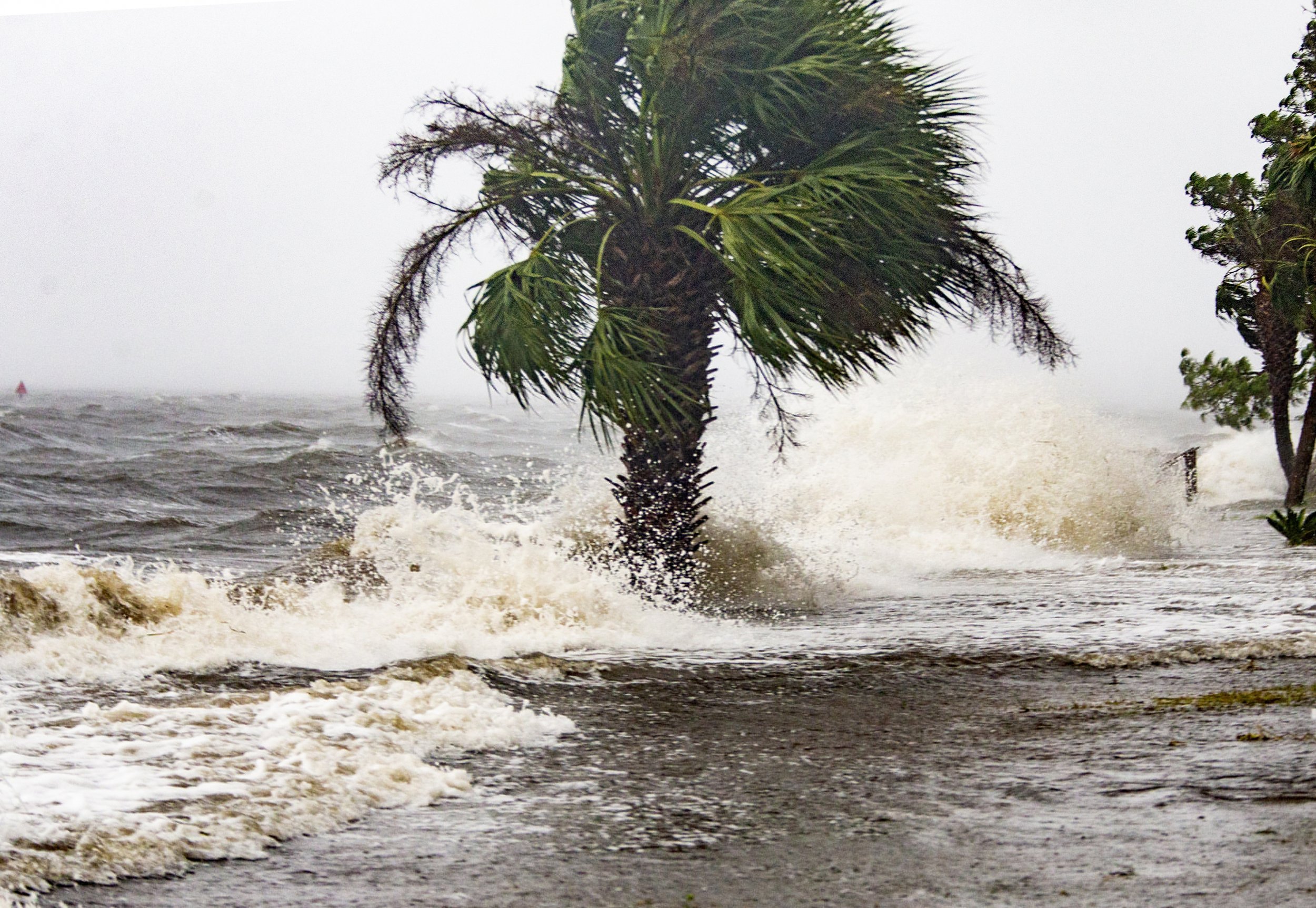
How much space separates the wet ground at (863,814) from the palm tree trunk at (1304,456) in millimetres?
15074

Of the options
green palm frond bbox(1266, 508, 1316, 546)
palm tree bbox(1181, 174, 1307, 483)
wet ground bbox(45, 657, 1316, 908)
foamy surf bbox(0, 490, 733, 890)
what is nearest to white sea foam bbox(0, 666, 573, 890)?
foamy surf bbox(0, 490, 733, 890)

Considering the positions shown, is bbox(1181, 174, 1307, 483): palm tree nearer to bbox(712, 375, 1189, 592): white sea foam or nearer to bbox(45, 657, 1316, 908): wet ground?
bbox(712, 375, 1189, 592): white sea foam

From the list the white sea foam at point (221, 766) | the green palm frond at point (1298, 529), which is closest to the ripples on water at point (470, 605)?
the white sea foam at point (221, 766)

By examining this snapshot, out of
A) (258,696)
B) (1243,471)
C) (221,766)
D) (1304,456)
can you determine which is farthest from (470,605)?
(1243,471)

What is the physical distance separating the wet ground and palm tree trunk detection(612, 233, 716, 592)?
3579mm

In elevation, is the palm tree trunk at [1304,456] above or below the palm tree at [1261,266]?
below

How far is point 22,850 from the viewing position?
116 inches

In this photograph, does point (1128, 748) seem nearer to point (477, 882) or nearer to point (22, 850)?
point (477, 882)

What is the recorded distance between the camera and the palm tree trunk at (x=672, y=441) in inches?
336

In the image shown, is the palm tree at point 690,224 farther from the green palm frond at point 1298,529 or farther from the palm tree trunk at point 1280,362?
the palm tree trunk at point 1280,362

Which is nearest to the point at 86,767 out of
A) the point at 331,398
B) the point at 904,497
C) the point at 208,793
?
the point at 208,793

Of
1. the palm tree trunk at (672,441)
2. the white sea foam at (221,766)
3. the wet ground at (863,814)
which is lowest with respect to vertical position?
the wet ground at (863,814)

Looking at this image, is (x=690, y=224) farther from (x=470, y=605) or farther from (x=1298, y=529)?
(x=1298, y=529)

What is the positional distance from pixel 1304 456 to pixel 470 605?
52.8 ft
